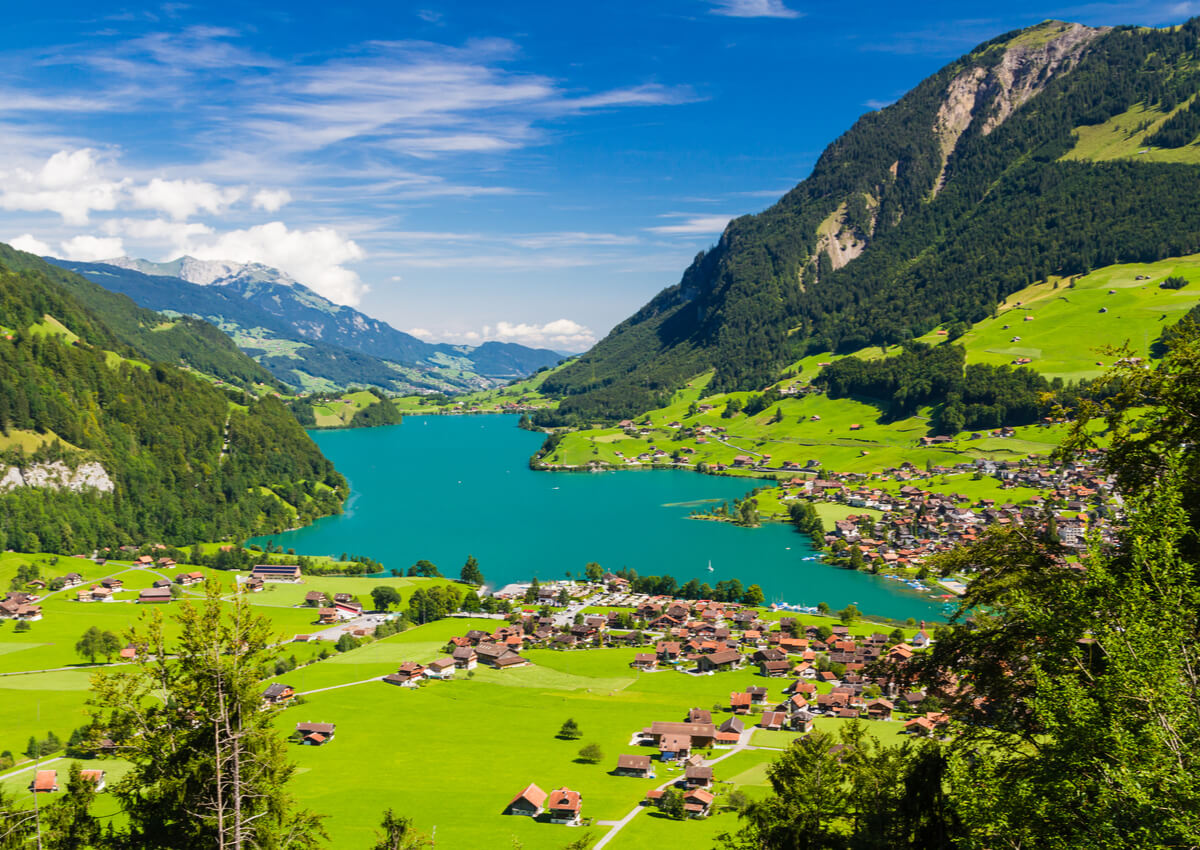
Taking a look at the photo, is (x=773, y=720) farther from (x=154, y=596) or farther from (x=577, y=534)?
(x=154, y=596)

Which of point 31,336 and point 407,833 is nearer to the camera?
point 407,833

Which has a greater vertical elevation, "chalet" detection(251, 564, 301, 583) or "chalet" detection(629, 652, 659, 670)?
"chalet" detection(251, 564, 301, 583)

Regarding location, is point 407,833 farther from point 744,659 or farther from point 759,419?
point 759,419

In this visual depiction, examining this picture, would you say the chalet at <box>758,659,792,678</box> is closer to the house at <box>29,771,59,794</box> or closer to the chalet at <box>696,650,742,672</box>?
the chalet at <box>696,650,742,672</box>

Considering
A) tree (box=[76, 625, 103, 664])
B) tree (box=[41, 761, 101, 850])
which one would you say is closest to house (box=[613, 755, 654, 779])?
tree (box=[41, 761, 101, 850])

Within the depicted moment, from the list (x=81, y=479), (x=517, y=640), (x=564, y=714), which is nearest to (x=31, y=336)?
(x=81, y=479)
